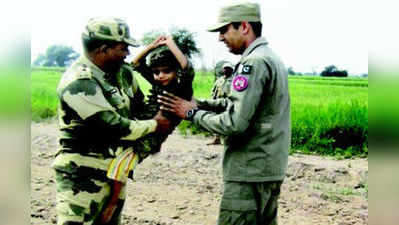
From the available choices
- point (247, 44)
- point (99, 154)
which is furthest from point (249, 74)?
point (99, 154)

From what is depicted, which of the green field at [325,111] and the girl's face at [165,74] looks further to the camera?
the green field at [325,111]

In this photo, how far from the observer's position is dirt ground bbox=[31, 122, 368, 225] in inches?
232

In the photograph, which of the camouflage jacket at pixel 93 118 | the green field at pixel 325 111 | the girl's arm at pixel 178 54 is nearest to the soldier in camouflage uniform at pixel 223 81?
the green field at pixel 325 111

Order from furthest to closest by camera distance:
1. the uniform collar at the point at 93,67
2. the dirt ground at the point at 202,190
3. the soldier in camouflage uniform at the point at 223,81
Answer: the soldier in camouflage uniform at the point at 223,81 < the dirt ground at the point at 202,190 < the uniform collar at the point at 93,67

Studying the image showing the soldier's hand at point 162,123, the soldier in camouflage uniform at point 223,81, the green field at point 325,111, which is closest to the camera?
the soldier's hand at point 162,123

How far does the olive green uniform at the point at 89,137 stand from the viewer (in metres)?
3.03

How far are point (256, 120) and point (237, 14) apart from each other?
0.67m

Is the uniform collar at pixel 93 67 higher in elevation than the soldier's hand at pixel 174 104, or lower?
higher

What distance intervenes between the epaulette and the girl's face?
18.8 inches

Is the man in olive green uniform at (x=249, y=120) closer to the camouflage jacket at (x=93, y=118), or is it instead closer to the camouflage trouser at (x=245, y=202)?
the camouflage trouser at (x=245, y=202)

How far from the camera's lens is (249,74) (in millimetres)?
3207

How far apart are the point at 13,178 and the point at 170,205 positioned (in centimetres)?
406

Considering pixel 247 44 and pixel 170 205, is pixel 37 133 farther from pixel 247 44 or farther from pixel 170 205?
pixel 247 44

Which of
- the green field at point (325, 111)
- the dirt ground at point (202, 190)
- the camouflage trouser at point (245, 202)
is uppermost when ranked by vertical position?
the camouflage trouser at point (245, 202)
